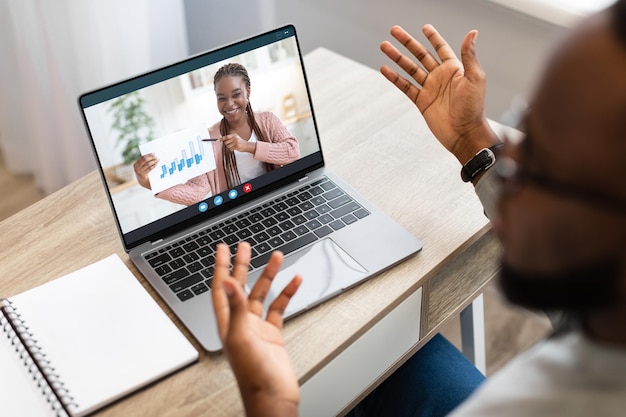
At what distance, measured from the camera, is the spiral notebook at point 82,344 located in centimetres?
92

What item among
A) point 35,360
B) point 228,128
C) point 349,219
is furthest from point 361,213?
point 35,360

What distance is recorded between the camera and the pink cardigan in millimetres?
1105

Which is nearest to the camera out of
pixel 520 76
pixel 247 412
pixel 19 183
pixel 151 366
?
pixel 247 412

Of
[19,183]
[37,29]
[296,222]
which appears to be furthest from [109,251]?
[19,183]

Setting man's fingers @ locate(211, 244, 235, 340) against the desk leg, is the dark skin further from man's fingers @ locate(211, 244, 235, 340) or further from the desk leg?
the desk leg

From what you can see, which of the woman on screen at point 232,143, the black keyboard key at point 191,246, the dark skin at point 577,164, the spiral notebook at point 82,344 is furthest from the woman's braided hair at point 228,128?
the dark skin at point 577,164

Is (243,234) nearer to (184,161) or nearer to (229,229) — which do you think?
(229,229)

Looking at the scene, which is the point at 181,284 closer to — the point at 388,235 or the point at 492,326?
the point at 388,235

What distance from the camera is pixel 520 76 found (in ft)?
6.20

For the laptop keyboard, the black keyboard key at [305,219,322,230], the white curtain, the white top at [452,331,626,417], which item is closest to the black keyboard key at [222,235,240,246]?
the laptop keyboard

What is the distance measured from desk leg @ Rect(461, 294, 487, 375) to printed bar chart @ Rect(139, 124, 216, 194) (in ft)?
1.94

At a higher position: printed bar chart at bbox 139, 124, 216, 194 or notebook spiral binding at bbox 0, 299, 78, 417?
printed bar chart at bbox 139, 124, 216, 194

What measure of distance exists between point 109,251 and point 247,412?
397 millimetres

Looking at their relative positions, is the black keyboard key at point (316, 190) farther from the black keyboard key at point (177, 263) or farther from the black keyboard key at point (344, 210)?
the black keyboard key at point (177, 263)
